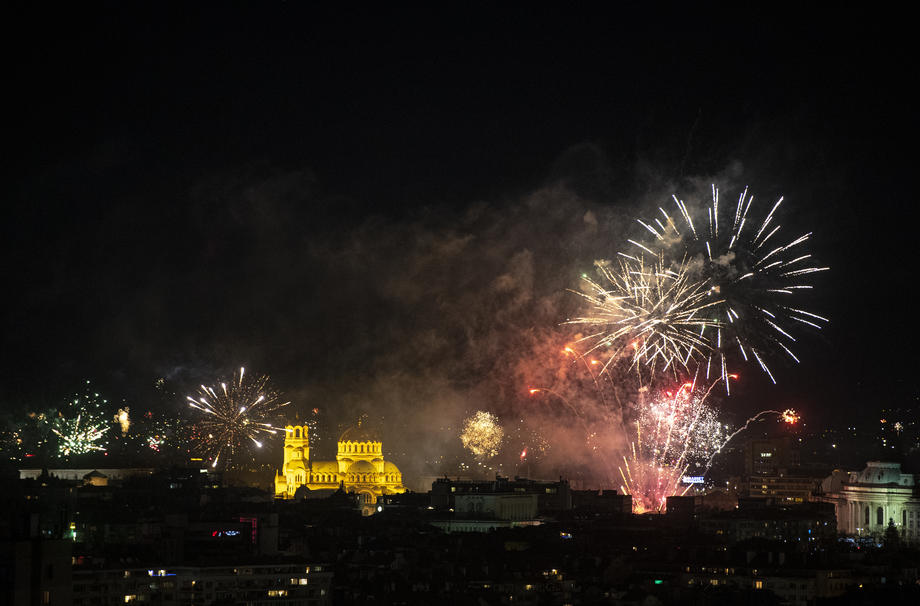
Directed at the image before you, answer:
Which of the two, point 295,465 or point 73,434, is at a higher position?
point 73,434

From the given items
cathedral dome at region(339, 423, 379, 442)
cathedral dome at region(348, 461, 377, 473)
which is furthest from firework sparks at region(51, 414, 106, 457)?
cathedral dome at region(348, 461, 377, 473)

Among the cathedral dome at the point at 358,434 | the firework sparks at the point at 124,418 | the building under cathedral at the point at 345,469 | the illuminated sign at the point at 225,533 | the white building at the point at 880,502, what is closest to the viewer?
the illuminated sign at the point at 225,533

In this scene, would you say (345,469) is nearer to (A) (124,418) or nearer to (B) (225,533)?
(A) (124,418)

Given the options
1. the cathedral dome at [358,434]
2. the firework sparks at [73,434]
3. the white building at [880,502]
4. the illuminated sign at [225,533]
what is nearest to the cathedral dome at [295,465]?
the cathedral dome at [358,434]

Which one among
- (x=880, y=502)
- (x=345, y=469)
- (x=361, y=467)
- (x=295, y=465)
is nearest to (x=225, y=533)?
(x=880, y=502)

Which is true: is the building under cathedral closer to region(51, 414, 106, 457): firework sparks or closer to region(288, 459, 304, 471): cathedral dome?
region(288, 459, 304, 471): cathedral dome

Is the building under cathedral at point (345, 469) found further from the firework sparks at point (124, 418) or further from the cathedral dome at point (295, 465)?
the firework sparks at point (124, 418)
